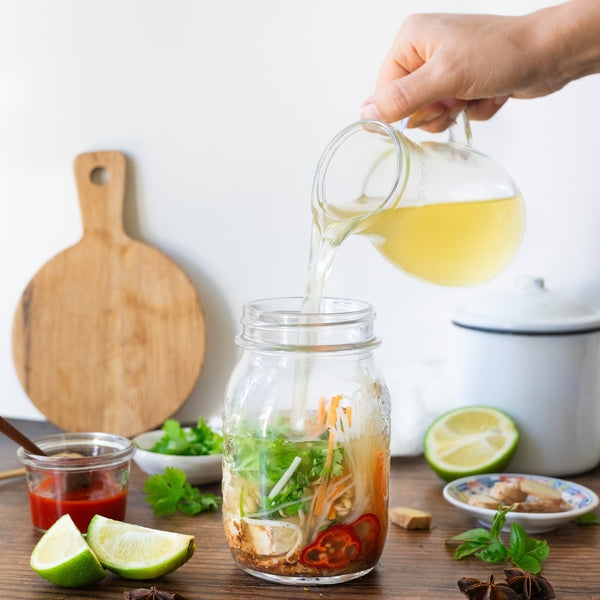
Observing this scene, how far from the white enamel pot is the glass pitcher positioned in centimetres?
25

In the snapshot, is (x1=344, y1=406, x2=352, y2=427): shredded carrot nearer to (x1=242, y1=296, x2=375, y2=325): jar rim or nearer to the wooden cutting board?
(x1=242, y1=296, x2=375, y2=325): jar rim

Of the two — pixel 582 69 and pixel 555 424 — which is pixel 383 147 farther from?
pixel 555 424

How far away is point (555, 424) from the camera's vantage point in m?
1.39

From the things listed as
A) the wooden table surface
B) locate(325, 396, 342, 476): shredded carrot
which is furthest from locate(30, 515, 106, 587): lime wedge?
locate(325, 396, 342, 476): shredded carrot

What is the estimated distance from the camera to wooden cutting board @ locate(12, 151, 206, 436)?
1710 mm

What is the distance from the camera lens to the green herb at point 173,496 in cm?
124

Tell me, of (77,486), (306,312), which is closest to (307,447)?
(306,312)

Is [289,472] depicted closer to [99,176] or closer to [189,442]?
[189,442]

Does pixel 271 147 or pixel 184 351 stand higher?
pixel 271 147

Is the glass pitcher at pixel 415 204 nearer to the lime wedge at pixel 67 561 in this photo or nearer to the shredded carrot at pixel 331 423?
the shredded carrot at pixel 331 423

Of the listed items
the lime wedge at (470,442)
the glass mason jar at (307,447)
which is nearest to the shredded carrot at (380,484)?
the glass mason jar at (307,447)

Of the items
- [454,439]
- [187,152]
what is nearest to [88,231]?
[187,152]

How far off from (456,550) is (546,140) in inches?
30.3

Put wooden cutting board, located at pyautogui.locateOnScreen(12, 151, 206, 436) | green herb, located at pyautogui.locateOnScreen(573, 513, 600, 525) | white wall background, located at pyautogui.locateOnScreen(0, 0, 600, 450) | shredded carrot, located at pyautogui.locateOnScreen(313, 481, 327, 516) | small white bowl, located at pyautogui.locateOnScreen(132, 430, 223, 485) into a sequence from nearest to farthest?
1. shredded carrot, located at pyautogui.locateOnScreen(313, 481, 327, 516)
2. green herb, located at pyautogui.locateOnScreen(573, 513, 600, 525)
3. small white bowl, located at pyautogui.locateOnScreen(132, 430, 223, 485)
4. white wall background, located at pyautogui.locateOnScreen(0, 0, 600, 450)
5. wooden cutting board, located at pyautogui.locateOnScreen(12, 151, 206, 436)
